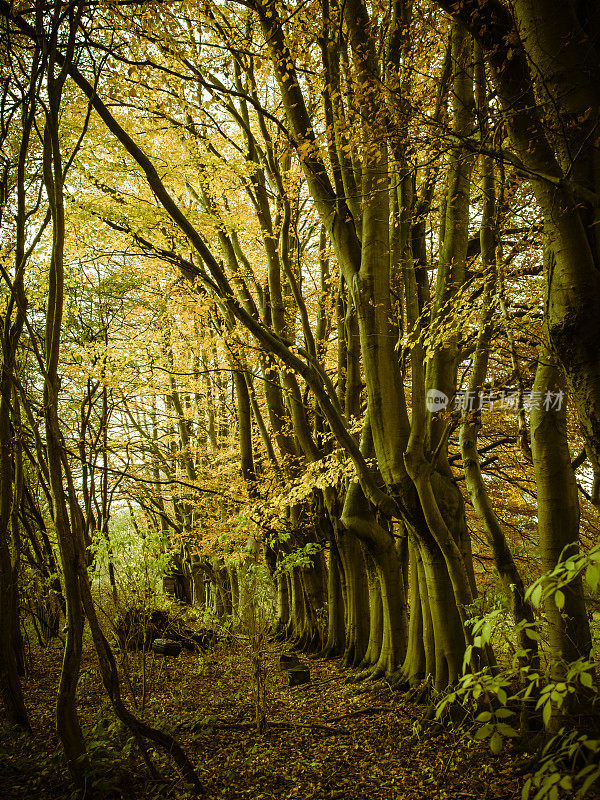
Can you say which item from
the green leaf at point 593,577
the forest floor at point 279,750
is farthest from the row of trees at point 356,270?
the green leaf at point 593,577

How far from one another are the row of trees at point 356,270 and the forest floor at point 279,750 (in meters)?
0.52

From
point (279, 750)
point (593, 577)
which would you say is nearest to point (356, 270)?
point (593, 577)

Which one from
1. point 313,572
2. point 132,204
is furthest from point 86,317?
point 313,572

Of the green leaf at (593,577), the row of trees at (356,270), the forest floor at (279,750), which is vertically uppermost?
the row of trees at (356,270)

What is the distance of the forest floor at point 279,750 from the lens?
151 inches

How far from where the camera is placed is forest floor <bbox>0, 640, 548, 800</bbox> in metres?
3.83

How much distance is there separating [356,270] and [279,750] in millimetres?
5471

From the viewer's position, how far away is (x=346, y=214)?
6.31 meters

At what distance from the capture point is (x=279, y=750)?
5.00 meters

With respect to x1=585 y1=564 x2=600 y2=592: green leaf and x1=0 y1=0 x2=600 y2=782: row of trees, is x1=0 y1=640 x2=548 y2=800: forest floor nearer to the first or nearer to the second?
x1=0 y1=0 x2=600 y2=782: row of trees

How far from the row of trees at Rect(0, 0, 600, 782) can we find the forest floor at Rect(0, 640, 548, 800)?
1.70 ft

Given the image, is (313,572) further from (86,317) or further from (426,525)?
(86,317)

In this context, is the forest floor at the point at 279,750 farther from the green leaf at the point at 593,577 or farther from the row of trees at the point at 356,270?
the green leaf at the point at 593,577

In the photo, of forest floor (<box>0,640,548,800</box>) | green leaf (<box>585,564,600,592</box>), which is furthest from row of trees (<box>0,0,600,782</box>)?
A: green leaf (<box>585,564,600,592</box>)
